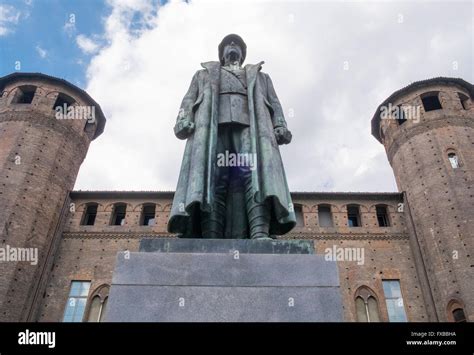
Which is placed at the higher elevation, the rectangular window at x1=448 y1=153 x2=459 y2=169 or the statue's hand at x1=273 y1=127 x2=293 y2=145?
the rectangular window at x1=448 y1=153 x2=459 y2=169

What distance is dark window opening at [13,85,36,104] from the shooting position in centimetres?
1994

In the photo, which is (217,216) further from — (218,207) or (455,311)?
(455,311)

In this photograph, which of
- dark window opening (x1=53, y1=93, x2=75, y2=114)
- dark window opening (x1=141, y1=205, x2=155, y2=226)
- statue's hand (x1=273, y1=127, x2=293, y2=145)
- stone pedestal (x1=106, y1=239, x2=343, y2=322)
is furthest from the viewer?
dark window opening (x1=53, y1=93, x2=75, y2=114)

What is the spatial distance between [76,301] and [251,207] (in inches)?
552

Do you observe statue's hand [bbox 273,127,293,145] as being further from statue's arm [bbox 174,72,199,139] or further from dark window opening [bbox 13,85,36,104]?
dark window opening [bbox 13,85,36,104]

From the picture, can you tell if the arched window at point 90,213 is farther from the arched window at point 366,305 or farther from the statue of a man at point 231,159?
the statue of a man at point 231,159

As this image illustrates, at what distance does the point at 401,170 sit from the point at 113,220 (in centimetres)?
1233

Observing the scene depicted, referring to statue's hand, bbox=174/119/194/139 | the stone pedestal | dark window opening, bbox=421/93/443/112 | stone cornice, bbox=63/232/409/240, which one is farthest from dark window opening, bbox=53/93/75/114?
the stone pedestal

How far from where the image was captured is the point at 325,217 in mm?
18750

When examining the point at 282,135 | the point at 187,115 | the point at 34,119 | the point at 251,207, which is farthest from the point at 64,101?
the point at 251,207

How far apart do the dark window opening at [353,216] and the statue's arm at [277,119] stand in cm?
1477

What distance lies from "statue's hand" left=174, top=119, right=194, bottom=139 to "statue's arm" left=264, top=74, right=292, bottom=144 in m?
0.87

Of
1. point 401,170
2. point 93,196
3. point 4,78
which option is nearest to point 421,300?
point 401,170
